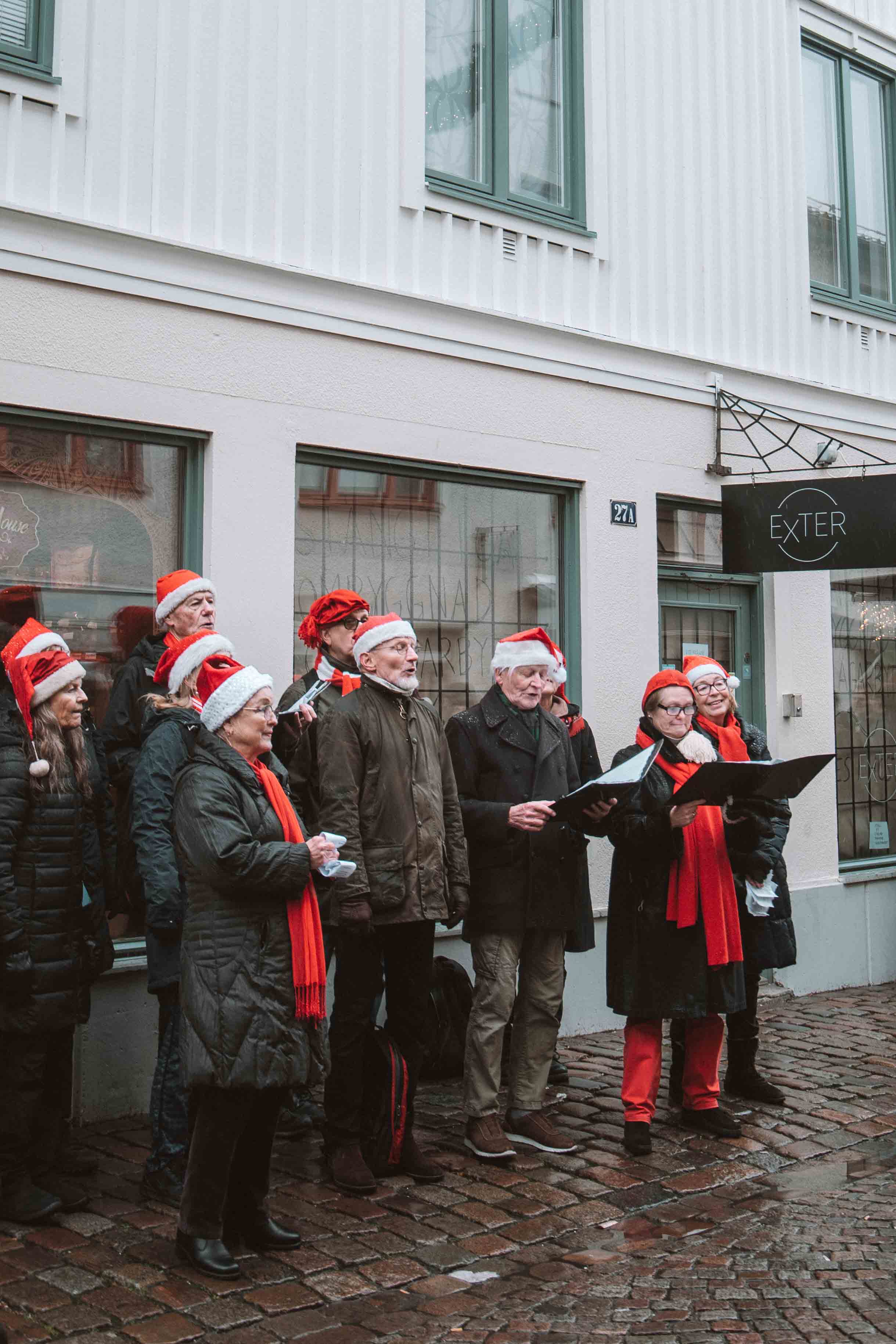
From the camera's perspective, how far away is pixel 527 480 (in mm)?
8516

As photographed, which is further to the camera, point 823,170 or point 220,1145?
point 823,170

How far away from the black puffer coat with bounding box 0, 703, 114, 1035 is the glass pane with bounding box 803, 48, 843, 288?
25.1 feet

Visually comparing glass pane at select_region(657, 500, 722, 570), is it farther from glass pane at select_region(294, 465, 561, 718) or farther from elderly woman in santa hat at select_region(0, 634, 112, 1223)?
elderly woman in santa hat at select_region(0, 634, 112, 1223)

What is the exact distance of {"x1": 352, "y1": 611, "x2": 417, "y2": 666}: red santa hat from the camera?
5.56 meters

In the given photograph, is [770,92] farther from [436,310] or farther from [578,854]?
[578,854]

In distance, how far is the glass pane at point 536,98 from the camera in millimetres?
8672

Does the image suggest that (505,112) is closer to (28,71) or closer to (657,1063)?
(28,71)

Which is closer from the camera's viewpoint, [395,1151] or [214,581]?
[395,1151]

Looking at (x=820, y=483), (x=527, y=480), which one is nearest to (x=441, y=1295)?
(x=527, y=480)

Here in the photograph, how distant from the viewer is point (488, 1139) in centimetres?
577

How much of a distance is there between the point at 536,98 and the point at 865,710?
505cm

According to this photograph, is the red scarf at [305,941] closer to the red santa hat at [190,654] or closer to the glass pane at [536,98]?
the red santa hat at [190,654]

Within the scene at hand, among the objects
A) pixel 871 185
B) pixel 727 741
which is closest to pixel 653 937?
pixel 727 741

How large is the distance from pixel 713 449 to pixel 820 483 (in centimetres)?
92
